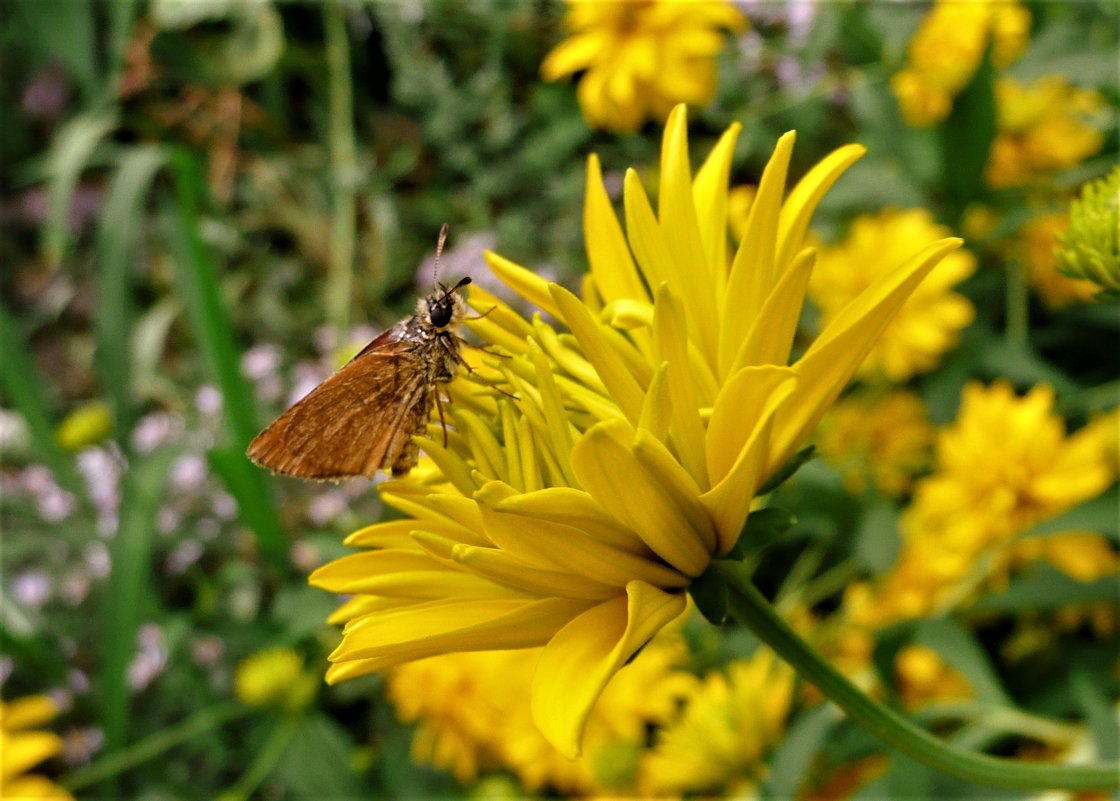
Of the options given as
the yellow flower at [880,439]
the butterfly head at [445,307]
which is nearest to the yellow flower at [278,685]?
the yellow flower at [880,439]

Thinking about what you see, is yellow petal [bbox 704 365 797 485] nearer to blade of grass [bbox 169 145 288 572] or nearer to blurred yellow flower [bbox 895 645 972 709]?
blurred yellow flower [bbox 895 645 972 709]

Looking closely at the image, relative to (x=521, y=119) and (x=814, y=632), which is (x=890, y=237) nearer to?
(x=814, y=632)

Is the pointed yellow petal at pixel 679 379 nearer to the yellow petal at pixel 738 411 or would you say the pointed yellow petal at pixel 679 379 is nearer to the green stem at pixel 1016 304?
the yellow petal at pixel 738 411

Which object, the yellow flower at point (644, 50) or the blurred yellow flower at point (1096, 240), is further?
the yellow flower at point (644, 50)

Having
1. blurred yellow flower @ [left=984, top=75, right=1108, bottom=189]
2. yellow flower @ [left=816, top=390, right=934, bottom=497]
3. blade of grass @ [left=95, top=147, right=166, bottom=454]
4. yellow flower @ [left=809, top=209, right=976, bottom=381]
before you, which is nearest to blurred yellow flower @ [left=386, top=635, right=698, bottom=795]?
yellow flower @ [left=816, top=390, right=934, bottom=497]

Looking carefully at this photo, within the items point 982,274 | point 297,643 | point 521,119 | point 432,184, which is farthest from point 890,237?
point 432,184
